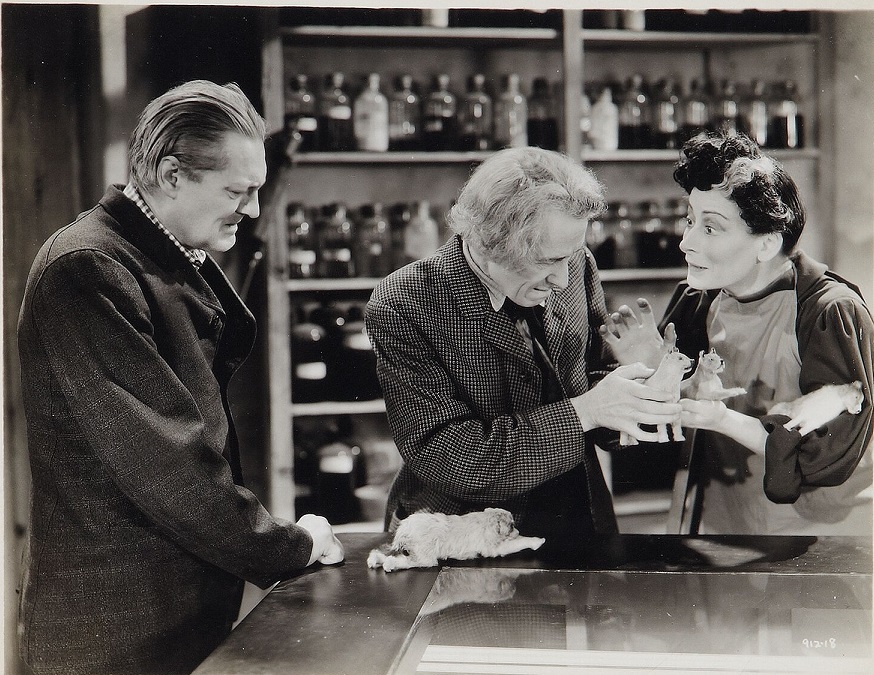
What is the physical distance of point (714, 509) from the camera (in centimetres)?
169

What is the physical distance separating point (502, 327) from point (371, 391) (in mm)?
729

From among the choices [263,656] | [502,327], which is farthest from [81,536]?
[502,327]

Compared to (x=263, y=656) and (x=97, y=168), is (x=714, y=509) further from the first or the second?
(x=97, y=168)

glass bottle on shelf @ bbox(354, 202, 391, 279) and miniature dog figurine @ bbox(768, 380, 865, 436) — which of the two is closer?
miniature dog figurine @ bbox(768, 380, 865, 436)

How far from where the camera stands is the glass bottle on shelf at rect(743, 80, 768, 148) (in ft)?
6.12

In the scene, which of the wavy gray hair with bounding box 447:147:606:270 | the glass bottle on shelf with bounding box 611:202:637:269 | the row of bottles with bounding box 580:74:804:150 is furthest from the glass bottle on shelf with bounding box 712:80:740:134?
the wavy gray hair with bounding box 447:147:606:270

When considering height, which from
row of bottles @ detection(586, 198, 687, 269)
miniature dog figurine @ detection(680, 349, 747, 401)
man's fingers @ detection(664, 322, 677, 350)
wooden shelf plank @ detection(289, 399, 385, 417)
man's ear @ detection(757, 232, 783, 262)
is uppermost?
row of bottles @ detection(586, 198, 687, 269)

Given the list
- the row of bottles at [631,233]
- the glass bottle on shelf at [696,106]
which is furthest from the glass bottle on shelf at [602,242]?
the glass bottle on shelf at [696,106]

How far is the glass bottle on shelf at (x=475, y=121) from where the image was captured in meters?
2.47

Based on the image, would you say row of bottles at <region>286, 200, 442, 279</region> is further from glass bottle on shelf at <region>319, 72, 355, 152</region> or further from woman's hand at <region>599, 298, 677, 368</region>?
woman's hand at <region>599, 298, 677, 368</region>

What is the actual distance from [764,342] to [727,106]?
69 centimetres

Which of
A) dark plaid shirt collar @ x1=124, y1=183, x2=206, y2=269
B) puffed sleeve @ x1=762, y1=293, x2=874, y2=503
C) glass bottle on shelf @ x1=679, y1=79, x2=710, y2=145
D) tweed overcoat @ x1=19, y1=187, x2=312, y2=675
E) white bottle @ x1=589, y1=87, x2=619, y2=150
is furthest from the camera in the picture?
white bottle @ x1=589, y1=87, x2=619, y2=150

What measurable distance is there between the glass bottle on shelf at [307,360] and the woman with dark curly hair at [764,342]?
107 centimetres

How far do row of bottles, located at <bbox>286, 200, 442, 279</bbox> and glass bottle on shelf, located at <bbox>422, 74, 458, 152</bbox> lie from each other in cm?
19
